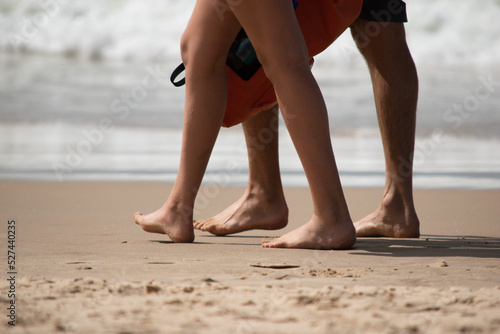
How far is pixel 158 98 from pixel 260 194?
7.72 m

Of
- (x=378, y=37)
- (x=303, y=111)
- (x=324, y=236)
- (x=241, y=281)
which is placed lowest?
(x=241, y=281)

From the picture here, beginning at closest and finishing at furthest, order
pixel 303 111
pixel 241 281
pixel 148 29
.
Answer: pixel 241 281
pixel 303 111
pixel 148 29

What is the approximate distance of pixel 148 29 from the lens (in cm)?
1376

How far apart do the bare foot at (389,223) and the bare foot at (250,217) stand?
0.34m

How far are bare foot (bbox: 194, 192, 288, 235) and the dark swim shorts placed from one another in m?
0.85

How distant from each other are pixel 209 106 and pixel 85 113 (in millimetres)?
7346

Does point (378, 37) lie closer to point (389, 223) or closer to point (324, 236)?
point (389, 223)

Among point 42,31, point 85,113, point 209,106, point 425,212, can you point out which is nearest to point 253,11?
point 209,106

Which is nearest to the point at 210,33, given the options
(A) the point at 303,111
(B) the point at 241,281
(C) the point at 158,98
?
(A) the point at 303,111

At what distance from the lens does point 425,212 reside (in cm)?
352

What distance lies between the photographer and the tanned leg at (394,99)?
112 inches

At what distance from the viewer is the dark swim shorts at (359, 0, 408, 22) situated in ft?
9.21

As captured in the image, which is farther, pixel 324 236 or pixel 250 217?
pixel 250 217

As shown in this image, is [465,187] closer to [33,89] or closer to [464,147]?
[464,147]
